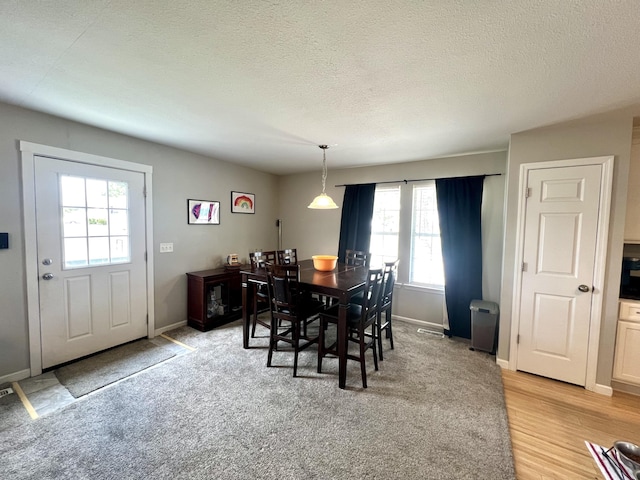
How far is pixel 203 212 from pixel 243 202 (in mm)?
790

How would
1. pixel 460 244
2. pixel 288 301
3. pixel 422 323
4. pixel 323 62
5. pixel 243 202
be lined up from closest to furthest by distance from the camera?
pixel 323 62, pixel 288 301, pixel 460 244, pixel 422 323, pixel 243 202

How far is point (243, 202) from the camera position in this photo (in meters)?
4.54

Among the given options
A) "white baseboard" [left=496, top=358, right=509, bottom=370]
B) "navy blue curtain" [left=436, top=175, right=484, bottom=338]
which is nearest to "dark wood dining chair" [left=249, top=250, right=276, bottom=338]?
"navy blue curtain" [left=436, top=175, right=484, bottom=338]

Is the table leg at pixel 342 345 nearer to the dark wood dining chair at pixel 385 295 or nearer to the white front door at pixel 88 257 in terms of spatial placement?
the dark wood dining chair at pixel 385 295

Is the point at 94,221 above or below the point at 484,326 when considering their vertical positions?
above

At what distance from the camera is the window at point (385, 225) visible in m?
4.16

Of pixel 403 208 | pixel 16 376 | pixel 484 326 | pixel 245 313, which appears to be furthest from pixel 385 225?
pixel 16 376

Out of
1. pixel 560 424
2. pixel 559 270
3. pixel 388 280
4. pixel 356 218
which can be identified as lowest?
pixel 560 424

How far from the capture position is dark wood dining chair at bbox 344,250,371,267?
388cm

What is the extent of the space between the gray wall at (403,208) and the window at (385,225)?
19cm

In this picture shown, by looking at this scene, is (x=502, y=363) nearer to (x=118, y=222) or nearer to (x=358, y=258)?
(x=358, y=258)

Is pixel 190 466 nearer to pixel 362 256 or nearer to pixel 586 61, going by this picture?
pixel 362 256

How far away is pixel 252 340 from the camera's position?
10.9 ft

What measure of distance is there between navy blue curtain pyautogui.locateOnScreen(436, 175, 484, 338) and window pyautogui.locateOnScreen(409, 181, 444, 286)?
19cm
